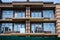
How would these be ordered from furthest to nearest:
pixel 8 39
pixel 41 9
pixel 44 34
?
pixel 41 9, pixel 44 34, pixel 8 39

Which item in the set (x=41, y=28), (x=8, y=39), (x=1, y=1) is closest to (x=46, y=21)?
(x=41, y=28)

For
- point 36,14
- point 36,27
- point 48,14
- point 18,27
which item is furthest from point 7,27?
point 48,14

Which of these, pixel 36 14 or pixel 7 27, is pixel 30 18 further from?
pixel 7 27

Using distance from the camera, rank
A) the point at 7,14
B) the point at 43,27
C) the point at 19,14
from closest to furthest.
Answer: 1. the point at 43,27
2. the point at 19,14
3. the point at 7,14

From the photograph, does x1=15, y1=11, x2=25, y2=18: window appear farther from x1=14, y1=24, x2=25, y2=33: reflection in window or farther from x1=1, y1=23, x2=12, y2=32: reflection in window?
x1=1, y1=23, x2=12, y2=32: reflection in window

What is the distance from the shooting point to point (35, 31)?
20984 millimetres

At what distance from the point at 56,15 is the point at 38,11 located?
238 cm

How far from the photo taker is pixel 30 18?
67.6ft

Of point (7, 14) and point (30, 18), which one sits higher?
point (7, 14)

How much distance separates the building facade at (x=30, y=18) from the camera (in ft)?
67.9

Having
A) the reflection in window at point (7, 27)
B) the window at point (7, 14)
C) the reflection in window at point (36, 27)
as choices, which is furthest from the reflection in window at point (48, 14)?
the reflection in window at point (7, 27)

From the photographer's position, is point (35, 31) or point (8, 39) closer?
point (8, 39)

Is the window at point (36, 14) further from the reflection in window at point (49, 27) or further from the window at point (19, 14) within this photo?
the reflection in window at point (49, 27)

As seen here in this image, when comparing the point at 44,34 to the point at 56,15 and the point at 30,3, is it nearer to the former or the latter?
the point at 56,15
